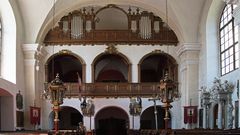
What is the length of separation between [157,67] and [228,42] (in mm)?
12897

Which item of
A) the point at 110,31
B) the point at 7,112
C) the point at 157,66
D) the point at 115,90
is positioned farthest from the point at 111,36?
the point at 7,112

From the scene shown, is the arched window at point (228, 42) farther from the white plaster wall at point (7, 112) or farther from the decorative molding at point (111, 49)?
the white plaster wall at point (7, 112)

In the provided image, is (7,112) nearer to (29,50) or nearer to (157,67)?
(29,50)

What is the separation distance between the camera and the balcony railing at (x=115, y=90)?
28.5 meters

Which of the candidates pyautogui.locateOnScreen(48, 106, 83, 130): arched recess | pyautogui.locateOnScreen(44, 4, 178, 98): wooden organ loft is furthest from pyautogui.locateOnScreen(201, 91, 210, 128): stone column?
pyautogui.locateOnScreen(48, 106, 83, 130): arched recess

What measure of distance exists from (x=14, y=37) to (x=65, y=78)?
1193cm

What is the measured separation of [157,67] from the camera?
35.2 metres

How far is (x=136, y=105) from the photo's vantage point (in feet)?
92.6

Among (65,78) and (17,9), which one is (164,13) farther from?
(65,78)

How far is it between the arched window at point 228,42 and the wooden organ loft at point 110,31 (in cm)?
524

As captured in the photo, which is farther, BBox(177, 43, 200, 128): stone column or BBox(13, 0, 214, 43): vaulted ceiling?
BBox(177, 43, 200, 128): stone column

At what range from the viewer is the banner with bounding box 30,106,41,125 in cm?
2597

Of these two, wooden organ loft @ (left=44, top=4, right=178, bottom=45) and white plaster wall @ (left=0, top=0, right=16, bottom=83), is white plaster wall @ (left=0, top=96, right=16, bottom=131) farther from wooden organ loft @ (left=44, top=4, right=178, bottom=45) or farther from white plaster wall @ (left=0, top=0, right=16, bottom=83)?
wooden organ loft @ (left=44, top=4, right=178, bottom=45)

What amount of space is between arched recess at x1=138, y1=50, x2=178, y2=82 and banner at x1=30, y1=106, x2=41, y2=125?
647cm
